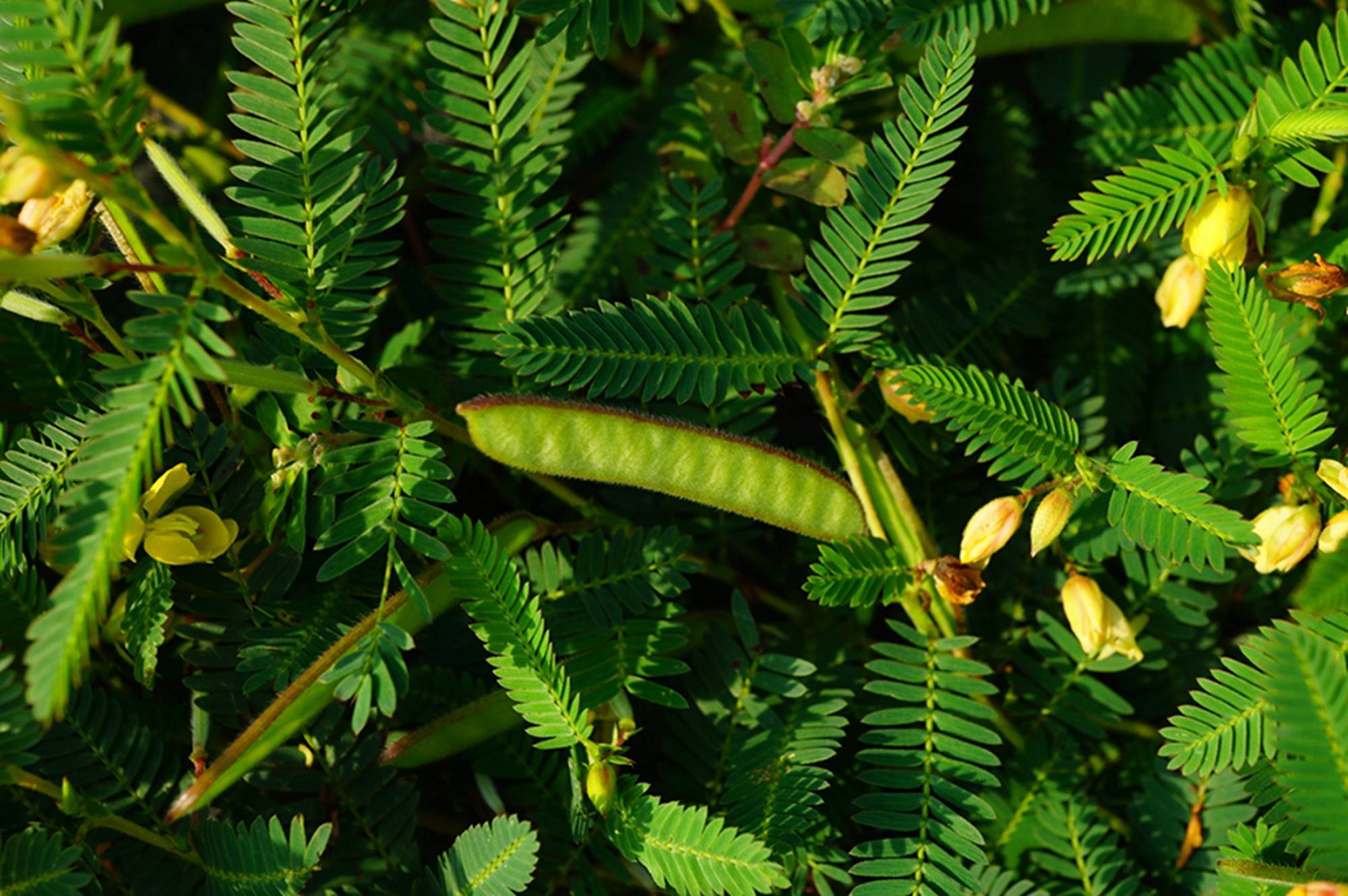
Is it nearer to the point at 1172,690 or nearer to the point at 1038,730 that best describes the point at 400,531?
the point at 1038,730

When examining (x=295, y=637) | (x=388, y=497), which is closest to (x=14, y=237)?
(x=388, y=497)

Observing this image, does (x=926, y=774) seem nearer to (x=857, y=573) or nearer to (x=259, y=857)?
(x=857, y=573)

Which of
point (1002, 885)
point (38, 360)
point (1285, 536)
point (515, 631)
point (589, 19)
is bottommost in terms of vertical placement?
point (1002, 885)

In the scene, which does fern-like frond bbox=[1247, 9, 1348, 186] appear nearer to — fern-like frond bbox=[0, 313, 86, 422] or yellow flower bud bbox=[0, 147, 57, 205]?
yellow flower bud bbox=[0, 147, 57, 205]

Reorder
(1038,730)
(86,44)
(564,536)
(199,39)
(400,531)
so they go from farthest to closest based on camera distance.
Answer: (199,39)
(564,536)
(1038,730)
(400,531)
(86,44)

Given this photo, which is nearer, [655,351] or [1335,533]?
[1335,533]

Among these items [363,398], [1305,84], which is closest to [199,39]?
[363,398]
